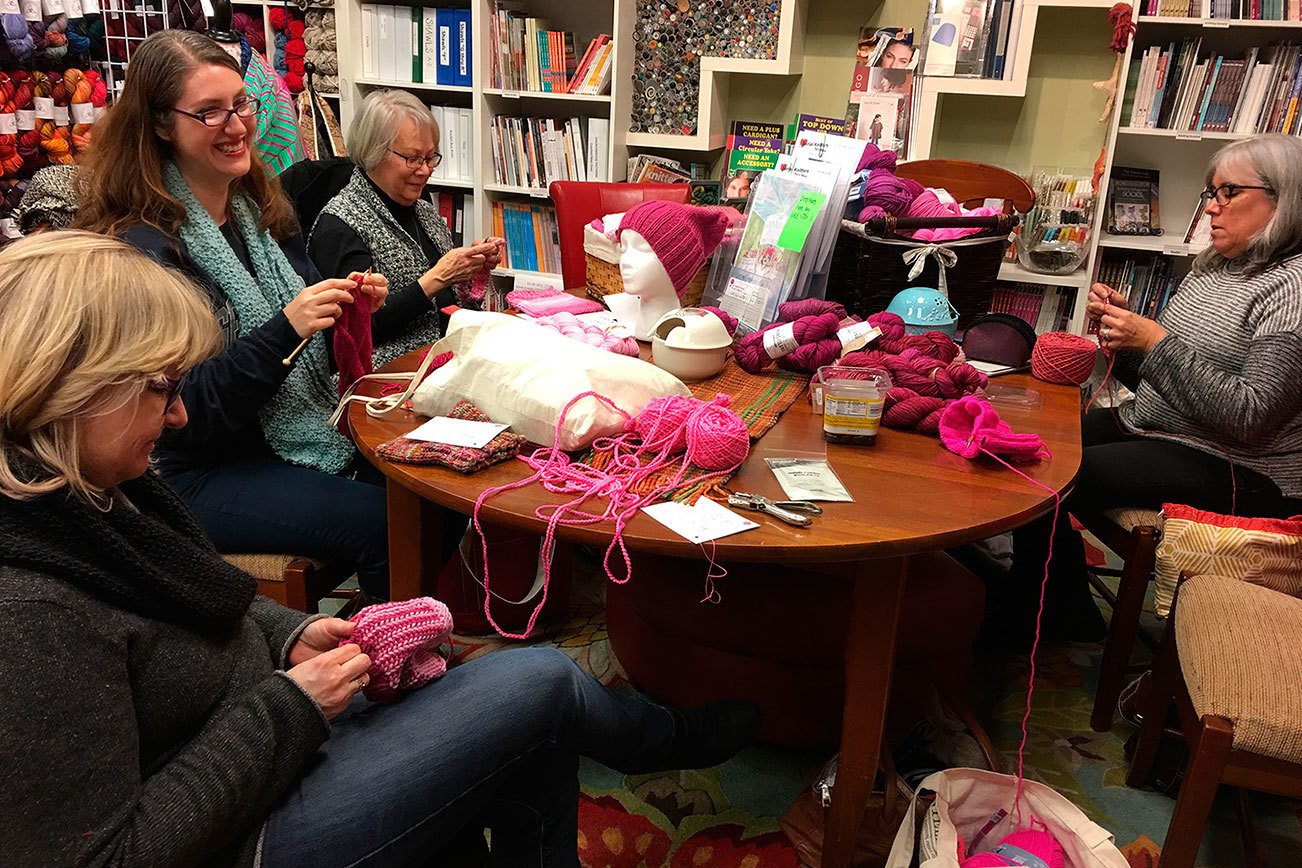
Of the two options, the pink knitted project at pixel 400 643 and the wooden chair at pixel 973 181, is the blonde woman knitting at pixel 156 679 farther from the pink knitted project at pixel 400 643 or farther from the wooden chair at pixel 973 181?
the wooden chair at pixel 973 181

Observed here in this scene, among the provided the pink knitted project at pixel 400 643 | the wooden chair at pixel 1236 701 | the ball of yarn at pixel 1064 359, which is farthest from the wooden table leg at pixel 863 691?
the ball of yarn at pixel 1064 359

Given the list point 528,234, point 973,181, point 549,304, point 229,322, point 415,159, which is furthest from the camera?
point 528,234

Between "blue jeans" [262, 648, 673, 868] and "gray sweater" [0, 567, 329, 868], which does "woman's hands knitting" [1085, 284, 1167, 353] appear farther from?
"gray sweater" [0, 567, 329, 868]

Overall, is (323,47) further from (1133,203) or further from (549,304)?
(1133,203)

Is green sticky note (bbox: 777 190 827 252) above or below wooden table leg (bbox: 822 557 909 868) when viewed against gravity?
above

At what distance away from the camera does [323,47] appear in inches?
146

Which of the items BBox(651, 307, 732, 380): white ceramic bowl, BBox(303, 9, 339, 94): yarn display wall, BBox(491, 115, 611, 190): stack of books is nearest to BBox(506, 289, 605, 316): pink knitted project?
BBox(651, 307, 732, 380): white ceramic bowl

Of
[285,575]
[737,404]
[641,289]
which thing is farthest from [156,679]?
[641,289]

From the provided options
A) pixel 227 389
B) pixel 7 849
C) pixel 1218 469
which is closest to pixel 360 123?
pixel 227 389

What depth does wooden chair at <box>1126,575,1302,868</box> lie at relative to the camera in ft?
4.21

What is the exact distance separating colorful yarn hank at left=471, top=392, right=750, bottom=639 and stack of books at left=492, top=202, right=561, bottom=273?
8.43 feet

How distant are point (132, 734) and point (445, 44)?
3.34 m

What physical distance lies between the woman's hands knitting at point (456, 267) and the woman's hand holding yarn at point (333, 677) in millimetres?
1251

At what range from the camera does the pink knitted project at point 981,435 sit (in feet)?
4.65
